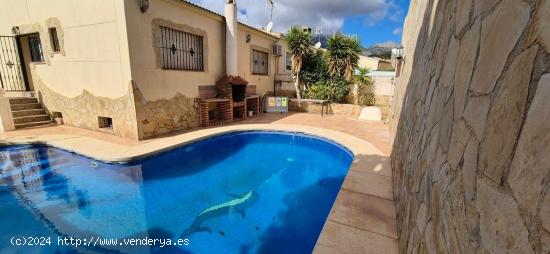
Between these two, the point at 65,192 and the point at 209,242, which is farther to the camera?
the point at 65,192

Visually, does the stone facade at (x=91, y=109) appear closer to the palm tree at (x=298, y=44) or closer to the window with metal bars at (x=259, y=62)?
the window with metal bars at (x=259, y=62)

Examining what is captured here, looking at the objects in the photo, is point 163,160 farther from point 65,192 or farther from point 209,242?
point 209,242

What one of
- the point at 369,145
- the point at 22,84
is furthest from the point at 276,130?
the point at 22,84

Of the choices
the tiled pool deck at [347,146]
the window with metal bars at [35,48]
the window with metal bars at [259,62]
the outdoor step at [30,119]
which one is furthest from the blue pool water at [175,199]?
the window with metal bars at [259,62]

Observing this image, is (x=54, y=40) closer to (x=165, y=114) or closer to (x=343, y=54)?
(x=165, y=114)

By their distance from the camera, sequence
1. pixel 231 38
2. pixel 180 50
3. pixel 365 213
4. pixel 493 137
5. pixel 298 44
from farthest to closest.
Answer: pixel 298 44, pixel 231 38, pixel 180 50, pixel 365 213, pixel 493 137

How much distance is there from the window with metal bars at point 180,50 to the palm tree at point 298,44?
5554 mm

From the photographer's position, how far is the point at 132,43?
267 inches

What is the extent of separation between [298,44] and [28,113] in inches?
459

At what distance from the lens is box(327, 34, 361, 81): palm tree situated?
1238 centimetres

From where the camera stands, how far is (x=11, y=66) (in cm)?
945

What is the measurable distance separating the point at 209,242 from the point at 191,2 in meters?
7.65

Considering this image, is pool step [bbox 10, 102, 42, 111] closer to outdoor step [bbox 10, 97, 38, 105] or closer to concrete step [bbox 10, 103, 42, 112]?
concrete step [bbox 10, 103, 42, 112]

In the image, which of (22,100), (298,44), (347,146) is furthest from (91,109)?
(298,44)
